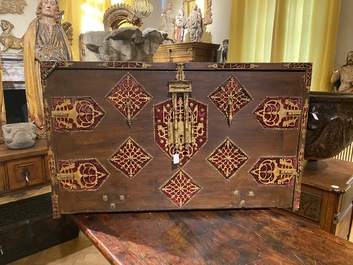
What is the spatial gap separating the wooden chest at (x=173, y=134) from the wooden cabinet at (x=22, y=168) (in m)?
1.33

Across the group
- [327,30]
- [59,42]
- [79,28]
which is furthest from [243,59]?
[79,28]

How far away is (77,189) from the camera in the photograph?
0.75 metres

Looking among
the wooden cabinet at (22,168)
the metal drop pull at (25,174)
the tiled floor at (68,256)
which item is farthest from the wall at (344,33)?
the metal drop pull at (25,174)

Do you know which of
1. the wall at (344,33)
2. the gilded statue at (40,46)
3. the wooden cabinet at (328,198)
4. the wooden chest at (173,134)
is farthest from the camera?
the gilded statue at (40,46)

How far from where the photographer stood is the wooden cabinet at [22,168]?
6.03ft

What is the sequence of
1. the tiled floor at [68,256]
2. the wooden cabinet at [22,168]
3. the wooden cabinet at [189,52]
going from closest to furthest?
the tiled floor at [68,256], the wooden cabinet at [22,168], the wooden cabinet at [189,52]

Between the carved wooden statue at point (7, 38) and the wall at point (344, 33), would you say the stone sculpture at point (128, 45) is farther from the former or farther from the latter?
the carved wooden statue at point (7, 38)

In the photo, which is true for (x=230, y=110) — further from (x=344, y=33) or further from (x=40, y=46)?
(x=40, y=46)

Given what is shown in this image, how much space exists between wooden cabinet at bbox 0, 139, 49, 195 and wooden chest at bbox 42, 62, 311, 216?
133cm

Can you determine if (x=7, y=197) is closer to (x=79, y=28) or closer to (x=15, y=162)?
(x=15, y=162)

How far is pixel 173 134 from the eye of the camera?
75 cm

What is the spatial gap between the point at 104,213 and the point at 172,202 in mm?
189

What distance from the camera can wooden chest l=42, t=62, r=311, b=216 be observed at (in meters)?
0.71

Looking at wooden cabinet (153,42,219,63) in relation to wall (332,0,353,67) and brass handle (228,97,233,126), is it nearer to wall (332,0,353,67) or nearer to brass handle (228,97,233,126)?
wall (332,0,353,67)
